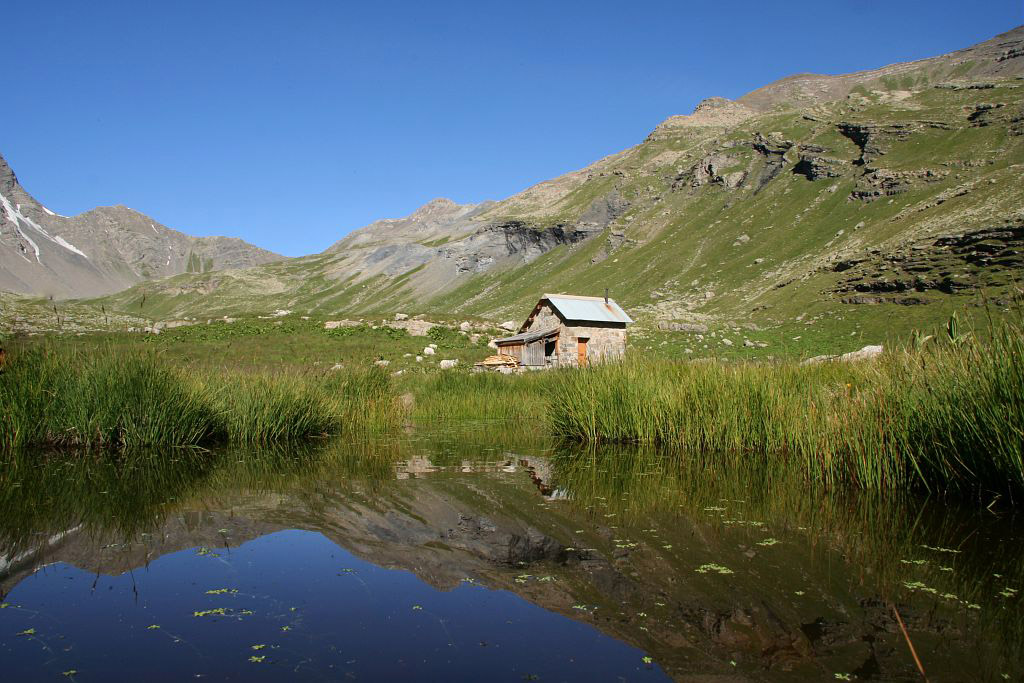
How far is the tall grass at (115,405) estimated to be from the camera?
400 inches

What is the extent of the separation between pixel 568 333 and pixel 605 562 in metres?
28.6

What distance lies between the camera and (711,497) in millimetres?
7793

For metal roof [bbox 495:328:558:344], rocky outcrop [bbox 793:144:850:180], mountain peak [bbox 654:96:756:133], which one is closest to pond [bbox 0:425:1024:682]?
metal roof [bbox 495:328:558:344]

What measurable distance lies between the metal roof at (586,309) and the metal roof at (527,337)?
47.2 inches

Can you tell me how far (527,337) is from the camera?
3575 cm

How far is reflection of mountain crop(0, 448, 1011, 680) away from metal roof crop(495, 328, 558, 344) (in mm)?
→ 25922

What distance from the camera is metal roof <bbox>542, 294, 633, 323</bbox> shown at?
34.0 meters

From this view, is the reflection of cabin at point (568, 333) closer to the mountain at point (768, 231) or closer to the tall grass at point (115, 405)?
the mountain at point (768, 231)

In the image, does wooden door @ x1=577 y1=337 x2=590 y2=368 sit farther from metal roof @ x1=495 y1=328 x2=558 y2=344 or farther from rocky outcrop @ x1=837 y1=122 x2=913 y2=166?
rocky outcrop @ x1=837 y1=122 x2=913 y2=166

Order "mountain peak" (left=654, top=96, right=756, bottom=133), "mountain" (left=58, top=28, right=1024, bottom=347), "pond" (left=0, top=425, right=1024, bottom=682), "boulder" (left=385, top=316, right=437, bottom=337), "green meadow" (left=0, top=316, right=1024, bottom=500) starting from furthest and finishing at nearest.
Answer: "mountain peak" (left=654, top=96, right=756, bottom=133), "mountain" (left=58, top=28, right=1024, bottom=347), "boulder" (left=385, top=316, right=437, bottom=337), "green meadow" (left=0, top=316, right=1024, bottom=500), "pond" (left=0, top=425, right=1024, bottom=682)

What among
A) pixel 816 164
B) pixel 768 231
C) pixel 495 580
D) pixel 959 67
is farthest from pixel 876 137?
pixel 959 67

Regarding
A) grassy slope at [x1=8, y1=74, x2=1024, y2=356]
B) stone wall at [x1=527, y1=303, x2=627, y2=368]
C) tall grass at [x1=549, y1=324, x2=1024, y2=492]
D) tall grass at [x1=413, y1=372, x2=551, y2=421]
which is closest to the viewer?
tall grass at [x1=549, y1=324, x2=1024, y2=492]

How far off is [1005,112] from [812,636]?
89.0 meters

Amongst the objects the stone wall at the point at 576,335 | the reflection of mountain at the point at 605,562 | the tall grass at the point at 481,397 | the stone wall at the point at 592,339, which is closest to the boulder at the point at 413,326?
the stone wall at the point at 576,335
